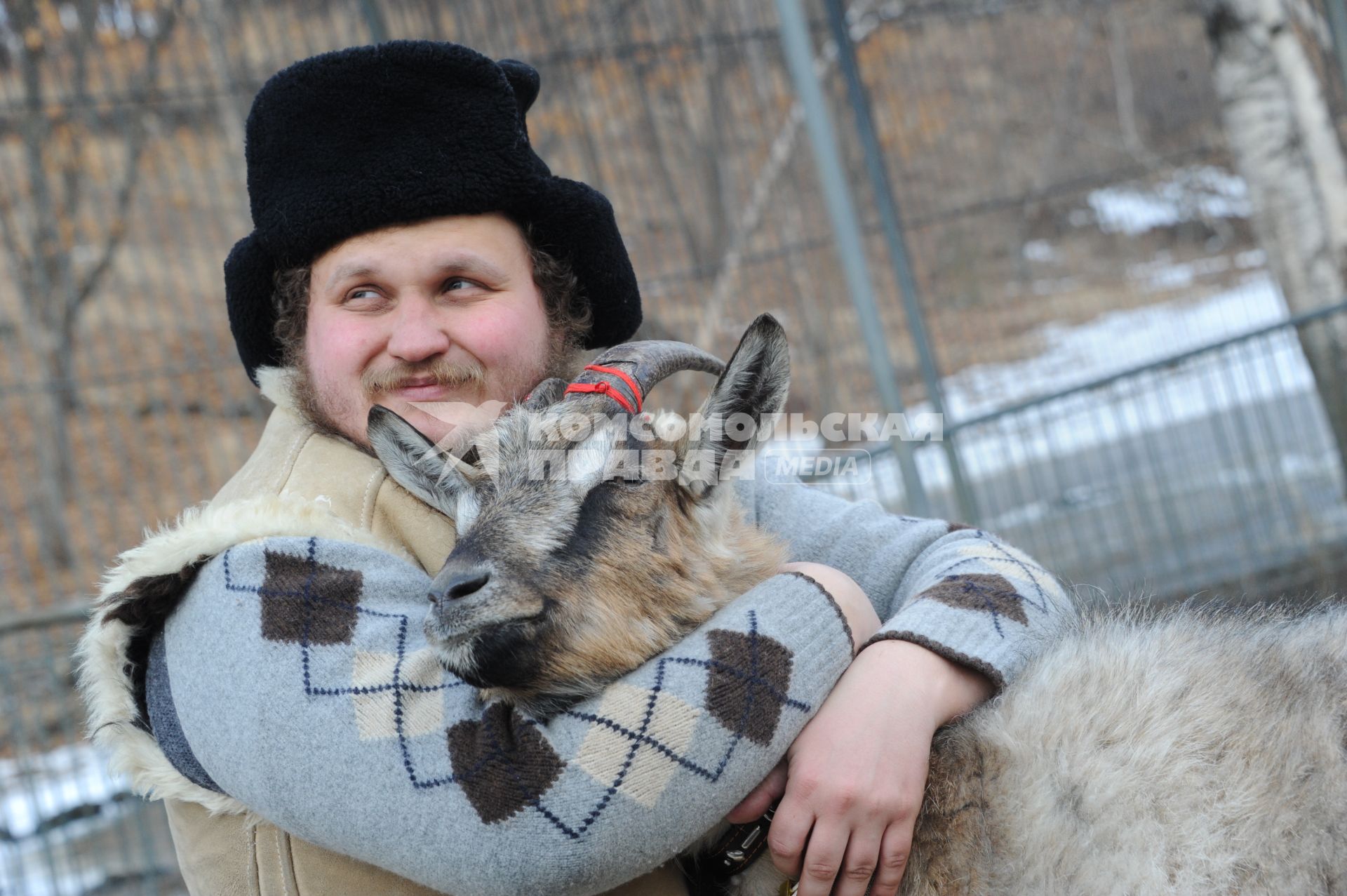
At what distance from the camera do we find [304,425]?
254cm

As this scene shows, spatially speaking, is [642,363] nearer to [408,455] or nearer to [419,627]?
[408,455]

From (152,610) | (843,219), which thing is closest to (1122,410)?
(843,219)

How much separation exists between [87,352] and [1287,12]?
785 centimetres

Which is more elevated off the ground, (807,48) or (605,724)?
(807,48)

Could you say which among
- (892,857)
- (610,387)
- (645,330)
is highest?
(645,330)

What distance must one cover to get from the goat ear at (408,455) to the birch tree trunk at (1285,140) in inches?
269

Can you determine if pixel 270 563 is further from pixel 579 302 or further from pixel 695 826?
pixel 579 302

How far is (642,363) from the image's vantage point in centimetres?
261

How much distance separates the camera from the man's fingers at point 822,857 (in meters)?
2.01

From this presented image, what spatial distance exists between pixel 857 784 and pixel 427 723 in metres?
0.77

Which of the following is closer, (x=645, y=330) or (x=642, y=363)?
(x=642, y=363)

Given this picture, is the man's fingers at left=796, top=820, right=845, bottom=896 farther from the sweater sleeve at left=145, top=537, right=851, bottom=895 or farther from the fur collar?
the fur collar

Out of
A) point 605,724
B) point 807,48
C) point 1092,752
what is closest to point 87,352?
point 807,48

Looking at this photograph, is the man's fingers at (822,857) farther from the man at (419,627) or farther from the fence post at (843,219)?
Answer: the fence post at (843,219)
